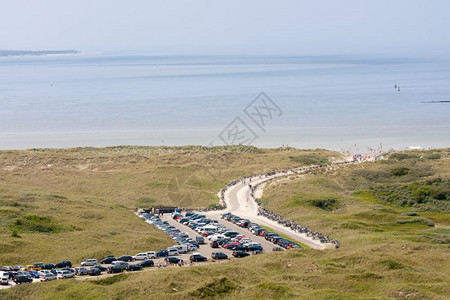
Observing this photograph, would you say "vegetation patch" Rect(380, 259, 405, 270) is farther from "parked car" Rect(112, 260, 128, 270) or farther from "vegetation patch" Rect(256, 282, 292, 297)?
"parked car" Rect(112, 260, 128, 270)

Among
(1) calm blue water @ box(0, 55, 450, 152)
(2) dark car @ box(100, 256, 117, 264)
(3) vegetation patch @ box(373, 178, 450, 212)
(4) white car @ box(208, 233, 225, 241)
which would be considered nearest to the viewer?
(2) dark car @ box(100, 256, 117, 264)

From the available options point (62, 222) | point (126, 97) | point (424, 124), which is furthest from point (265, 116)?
point (62, 222)

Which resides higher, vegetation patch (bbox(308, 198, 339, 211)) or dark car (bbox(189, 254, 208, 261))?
dark car (bbox(189, 254, 208, 261))

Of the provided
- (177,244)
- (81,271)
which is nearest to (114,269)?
(81,271)

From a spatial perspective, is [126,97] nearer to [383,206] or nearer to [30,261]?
[383,206]

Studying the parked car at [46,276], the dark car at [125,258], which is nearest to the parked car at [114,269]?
the dark car at [125,258]

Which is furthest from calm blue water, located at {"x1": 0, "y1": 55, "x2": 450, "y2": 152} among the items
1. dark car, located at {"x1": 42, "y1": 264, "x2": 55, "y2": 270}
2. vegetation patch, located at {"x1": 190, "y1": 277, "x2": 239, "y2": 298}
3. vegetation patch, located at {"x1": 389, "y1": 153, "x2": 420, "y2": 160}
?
vegetation patch, located at {"x1": 190, "y1": 277, "x2": 239, "y2": 298}
